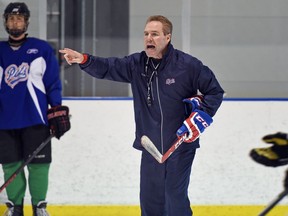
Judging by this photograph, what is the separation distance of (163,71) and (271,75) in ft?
4.75

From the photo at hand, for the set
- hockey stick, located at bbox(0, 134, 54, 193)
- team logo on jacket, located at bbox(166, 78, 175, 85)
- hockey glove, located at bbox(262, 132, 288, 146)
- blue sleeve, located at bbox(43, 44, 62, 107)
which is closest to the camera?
hockey glove, located at bbox(262, 132, 288, 146)

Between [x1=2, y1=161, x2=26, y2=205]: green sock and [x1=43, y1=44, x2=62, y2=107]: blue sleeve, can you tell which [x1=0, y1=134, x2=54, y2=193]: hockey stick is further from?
[x1=43, y1=44, x2=62, y2=107]: blue sleeve

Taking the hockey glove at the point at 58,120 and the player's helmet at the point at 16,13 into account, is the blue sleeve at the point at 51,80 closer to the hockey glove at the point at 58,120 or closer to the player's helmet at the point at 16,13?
the hockey glove at the point at 58,120

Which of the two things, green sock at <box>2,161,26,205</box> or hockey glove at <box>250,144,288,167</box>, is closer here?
hockey glove at <box>250,144,288,167</box>

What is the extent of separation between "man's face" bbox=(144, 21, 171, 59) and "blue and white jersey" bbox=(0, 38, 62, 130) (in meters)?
0.79

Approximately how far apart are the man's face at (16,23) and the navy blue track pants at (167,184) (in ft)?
3.25

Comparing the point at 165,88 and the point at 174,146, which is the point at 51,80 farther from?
the point at 174,146

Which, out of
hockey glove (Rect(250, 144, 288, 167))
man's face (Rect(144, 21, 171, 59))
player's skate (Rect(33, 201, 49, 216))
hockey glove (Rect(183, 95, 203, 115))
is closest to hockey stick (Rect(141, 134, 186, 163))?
hockey glove (Rect(183, 95, 203, 115))

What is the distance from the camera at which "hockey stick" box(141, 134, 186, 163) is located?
3444mm

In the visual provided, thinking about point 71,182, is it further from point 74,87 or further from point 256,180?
point 256,180

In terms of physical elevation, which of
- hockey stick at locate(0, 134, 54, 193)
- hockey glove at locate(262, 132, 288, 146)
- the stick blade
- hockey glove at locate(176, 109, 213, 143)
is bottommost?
hockey stick at locate(0, 134, 54, 193)

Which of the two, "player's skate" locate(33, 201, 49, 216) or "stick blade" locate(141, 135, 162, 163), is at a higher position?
"stick blade" locate(141, 135, 162, 163)

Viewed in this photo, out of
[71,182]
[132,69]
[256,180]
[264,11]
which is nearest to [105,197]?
[71,182]

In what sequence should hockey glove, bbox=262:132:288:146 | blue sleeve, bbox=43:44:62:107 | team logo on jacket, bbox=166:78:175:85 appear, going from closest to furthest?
1. hockey glove, bbox=262:132:288:146
2. team logo on jacket, bbox=166:78:175:85
3. blue sleeve, bbox=43:44:62:107
